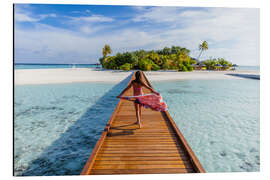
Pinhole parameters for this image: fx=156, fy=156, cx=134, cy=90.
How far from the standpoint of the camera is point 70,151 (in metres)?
4.86

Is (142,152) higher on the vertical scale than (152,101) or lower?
lower

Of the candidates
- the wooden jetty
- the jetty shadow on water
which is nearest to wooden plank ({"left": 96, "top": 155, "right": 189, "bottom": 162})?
the wooden jetty

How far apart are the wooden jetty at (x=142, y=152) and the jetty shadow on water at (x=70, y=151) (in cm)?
120

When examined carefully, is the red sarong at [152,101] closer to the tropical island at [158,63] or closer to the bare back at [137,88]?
the bare back at [137,88]

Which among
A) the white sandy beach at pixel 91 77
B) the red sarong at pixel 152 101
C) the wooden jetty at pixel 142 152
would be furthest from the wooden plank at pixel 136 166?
the white sandy beach at pixel 91 77

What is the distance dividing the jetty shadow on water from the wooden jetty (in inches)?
47.1

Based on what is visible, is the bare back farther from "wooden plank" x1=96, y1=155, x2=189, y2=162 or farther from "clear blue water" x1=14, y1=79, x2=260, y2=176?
"clear blue water" x1=14, y1=79, x2=260, y2=176

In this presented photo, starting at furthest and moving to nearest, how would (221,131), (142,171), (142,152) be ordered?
(221,131), (142,152), (142,171)

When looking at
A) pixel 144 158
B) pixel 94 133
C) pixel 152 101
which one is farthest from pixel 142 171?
pixel 94 133

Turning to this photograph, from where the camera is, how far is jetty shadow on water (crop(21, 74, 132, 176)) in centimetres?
406

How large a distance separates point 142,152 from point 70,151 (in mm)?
2686

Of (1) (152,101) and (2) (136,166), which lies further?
(1) (152,101)

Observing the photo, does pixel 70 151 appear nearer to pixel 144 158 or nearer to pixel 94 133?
pixel 94 133
